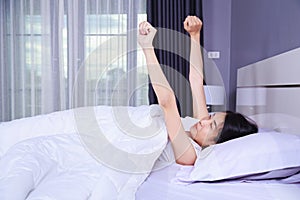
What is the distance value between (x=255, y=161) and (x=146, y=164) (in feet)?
1.26

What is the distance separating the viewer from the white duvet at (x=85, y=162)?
88 cm

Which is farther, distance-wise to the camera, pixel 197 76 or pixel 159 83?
pixel 197 76

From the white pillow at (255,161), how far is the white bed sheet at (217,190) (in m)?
0.03

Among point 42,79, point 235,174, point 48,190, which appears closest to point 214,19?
point 42,79

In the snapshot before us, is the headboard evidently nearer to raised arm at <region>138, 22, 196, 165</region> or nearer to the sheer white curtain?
raised arm at <region>138, 22, 196, 165</region>

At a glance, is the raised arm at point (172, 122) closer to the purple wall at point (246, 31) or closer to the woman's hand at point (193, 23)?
the woman's hand at point (193, 23)

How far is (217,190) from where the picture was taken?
1.03m

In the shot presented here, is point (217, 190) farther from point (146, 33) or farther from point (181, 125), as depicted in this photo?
point (146, 33)

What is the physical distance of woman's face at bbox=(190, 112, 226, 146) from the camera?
1407mm

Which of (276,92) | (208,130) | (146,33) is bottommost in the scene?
(208,130)

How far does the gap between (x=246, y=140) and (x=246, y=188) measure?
0.19 meters

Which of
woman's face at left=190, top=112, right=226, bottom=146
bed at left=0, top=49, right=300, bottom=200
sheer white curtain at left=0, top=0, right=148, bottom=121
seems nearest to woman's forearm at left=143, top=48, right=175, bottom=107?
bed at left=0, top=49, right=300, bottom=200

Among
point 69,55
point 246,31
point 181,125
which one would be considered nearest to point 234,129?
point 181,125

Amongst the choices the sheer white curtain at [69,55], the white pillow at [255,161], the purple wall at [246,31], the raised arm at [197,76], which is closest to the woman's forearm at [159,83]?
the white pillow at [255,161]
